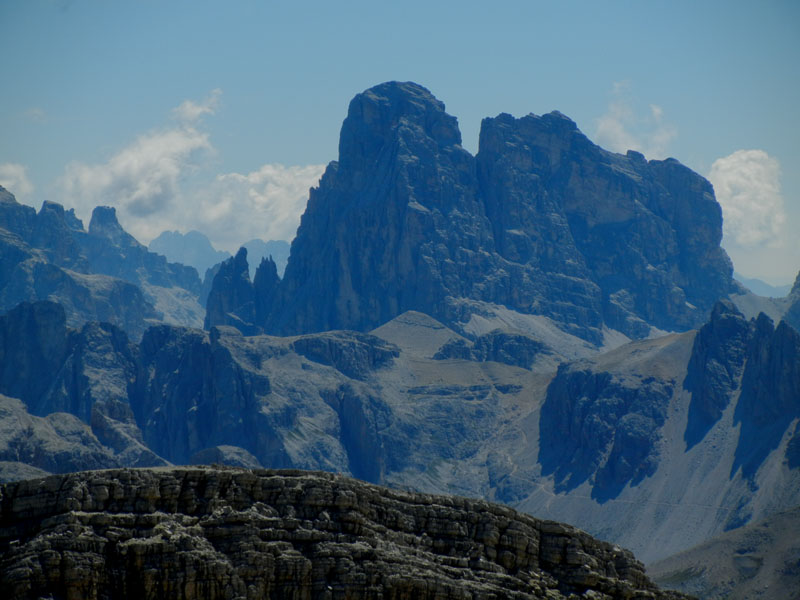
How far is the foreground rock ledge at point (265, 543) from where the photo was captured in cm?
8531

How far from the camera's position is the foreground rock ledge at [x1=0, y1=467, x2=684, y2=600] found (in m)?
85.3

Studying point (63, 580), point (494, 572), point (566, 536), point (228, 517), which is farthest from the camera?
point (566, 536)

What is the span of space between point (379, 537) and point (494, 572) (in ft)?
26.2

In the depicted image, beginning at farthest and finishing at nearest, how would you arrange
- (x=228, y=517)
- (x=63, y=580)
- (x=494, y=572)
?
(x=494, y=572), (x=228, y=517), (x=63, y=580)

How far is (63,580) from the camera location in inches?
3285

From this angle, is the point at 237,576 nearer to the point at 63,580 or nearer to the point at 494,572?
the point at 63,580

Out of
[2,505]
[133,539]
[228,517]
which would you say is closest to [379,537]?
[228,517]

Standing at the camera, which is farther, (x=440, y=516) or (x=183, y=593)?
(x=440, y=516)

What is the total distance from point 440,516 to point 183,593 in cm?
2092

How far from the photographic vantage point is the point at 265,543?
89938 mm

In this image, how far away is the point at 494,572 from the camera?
97.9m

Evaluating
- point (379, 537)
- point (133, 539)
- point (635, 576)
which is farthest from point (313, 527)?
point (635, 576)

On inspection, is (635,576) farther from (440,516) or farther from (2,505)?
(2,505)

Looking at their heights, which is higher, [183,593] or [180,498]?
[180,498]
